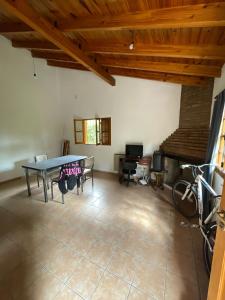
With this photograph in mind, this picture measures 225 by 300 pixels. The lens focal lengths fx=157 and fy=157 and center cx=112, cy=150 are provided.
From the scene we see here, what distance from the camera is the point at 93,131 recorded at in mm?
5508

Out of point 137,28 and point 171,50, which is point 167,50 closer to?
point 171,50

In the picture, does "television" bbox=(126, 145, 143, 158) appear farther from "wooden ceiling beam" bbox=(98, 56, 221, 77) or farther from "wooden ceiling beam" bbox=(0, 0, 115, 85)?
"wooden ceiling beam" bbox=(0, 0, 115, 85)

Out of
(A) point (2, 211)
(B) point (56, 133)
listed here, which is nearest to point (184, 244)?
(A) point (2, 211)

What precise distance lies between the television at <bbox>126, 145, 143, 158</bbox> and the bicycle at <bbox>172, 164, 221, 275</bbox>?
1.41m

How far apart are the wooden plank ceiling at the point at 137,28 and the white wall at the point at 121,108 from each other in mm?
888

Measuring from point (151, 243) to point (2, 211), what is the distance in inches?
103

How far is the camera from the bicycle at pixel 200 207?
170cm

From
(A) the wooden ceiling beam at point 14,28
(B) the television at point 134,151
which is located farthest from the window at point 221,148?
(A) the wooden ceiling beam at point 14,28

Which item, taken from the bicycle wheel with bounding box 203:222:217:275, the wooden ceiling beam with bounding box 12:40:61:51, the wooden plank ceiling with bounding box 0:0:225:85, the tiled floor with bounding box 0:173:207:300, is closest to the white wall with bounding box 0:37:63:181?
the wooden ceiling beam with bounding box 12:40:61:51

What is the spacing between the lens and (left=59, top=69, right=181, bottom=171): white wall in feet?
13.6

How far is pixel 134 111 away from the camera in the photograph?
4.57m

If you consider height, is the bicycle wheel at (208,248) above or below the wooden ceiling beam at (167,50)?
below

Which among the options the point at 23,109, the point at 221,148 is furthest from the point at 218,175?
the point at 23,109

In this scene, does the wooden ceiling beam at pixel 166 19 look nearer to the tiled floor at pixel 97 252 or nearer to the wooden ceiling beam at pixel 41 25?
the wooden ceiling beam at pixel 41 25
